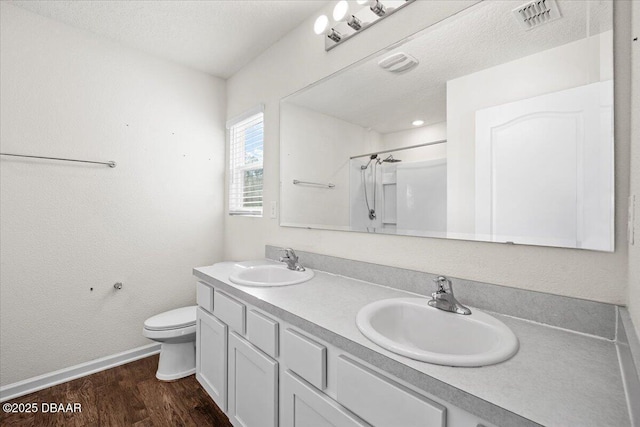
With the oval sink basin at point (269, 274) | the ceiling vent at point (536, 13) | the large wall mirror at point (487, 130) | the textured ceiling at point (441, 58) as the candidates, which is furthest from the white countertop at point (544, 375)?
the ceiling vent at point (536, 13)

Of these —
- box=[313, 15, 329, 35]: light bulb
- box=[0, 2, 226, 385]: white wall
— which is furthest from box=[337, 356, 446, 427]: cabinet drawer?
box=[0, 2, 226, 385]: white wall

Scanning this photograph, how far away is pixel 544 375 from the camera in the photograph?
640mm

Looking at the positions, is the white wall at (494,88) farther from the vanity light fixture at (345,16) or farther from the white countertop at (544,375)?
the vanity light fixture at (345,16)

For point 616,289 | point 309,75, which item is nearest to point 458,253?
point 616,289

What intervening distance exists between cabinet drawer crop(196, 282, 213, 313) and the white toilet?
357 mm

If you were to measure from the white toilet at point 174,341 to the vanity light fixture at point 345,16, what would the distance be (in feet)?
6.89

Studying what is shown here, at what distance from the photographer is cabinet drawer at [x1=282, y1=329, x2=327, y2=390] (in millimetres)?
908

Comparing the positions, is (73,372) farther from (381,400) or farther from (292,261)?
(381,400)

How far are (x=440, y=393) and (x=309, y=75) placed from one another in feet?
5.83

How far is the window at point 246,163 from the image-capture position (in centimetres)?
230

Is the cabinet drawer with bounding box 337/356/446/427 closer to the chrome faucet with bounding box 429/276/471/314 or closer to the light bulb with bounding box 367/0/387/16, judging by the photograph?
the chrome faucet with bounding box 429/276/471/314

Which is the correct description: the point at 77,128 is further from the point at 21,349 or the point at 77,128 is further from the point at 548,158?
the point at 548,158

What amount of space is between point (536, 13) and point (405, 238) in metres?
0.93

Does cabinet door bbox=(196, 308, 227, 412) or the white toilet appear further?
the white toilet
